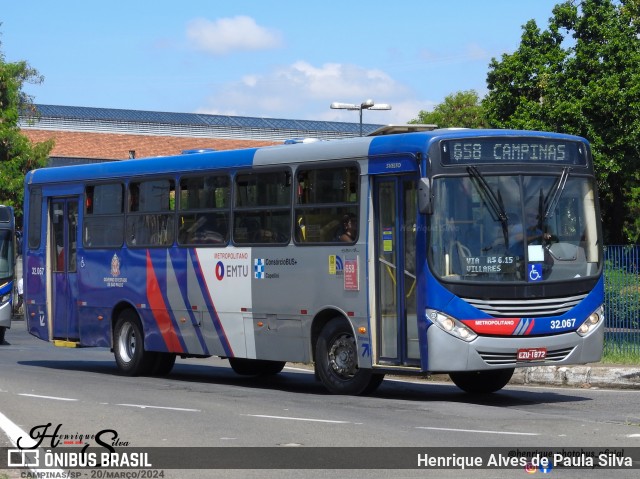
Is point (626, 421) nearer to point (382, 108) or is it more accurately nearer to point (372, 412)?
point (372, 412)

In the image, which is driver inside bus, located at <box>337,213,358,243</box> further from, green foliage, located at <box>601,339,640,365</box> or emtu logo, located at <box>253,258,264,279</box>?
green foliage, located at <box>601,339,640,365</box>

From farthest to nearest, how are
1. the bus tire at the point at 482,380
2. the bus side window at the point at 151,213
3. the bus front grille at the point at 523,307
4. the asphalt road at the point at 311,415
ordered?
the bus side window at the point at 151,213, the bus tire at the point at 482,380, the bus front grille at the point at 523,307, the asphalt road at the point at 311,415

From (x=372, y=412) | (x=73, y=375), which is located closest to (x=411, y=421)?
(x=372, y=412)

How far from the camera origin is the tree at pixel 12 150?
172 ft

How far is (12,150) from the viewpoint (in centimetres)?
5328

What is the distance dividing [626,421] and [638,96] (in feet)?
88.1

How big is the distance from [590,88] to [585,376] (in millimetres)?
22530

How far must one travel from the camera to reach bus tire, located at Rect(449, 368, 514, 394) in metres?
17.1

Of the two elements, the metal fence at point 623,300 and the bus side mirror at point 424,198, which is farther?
the metal fence at point 623,300

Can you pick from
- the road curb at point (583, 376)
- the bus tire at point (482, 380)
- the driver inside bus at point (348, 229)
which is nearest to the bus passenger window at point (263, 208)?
the driver inside bus at point (348, 229)

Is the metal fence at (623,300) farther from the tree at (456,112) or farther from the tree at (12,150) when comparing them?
the tree at (456,112)

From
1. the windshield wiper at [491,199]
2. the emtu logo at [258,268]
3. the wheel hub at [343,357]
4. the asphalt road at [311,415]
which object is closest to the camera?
the asphalt road at [311,415]

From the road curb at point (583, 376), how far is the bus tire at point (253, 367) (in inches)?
153

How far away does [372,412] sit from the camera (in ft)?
47.5
